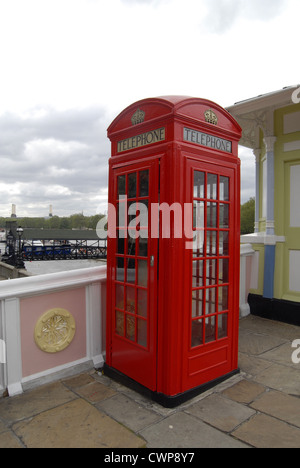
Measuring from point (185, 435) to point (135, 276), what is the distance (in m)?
1.39

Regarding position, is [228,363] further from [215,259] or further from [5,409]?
[5,409]

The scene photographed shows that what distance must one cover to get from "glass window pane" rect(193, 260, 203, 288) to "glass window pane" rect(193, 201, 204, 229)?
1.21 ft

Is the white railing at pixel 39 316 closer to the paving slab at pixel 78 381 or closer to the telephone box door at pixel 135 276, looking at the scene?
the paving slab at pixel 78 381

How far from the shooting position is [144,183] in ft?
9.77

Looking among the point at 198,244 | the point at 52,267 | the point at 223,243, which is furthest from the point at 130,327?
the point at 52,267

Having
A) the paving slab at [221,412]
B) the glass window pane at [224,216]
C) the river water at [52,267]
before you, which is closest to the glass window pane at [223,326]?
the paving slab at [221,412]

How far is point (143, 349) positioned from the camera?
9.99 feet

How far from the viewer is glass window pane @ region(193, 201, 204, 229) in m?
2.95

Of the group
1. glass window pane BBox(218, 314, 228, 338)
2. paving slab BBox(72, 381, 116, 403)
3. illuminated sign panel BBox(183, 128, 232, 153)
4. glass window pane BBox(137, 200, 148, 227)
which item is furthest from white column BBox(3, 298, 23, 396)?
illuminated sign panel BBox(183, 128, 232, 153)

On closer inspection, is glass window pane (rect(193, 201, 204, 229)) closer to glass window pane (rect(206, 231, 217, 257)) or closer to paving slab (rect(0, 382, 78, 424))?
glass window pane (rect(206, 231, 217, 257))

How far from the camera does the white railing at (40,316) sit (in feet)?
9.94

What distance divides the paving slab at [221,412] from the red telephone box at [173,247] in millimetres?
157

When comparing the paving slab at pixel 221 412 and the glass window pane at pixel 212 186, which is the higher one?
the glass window pane at pixel 212 186
